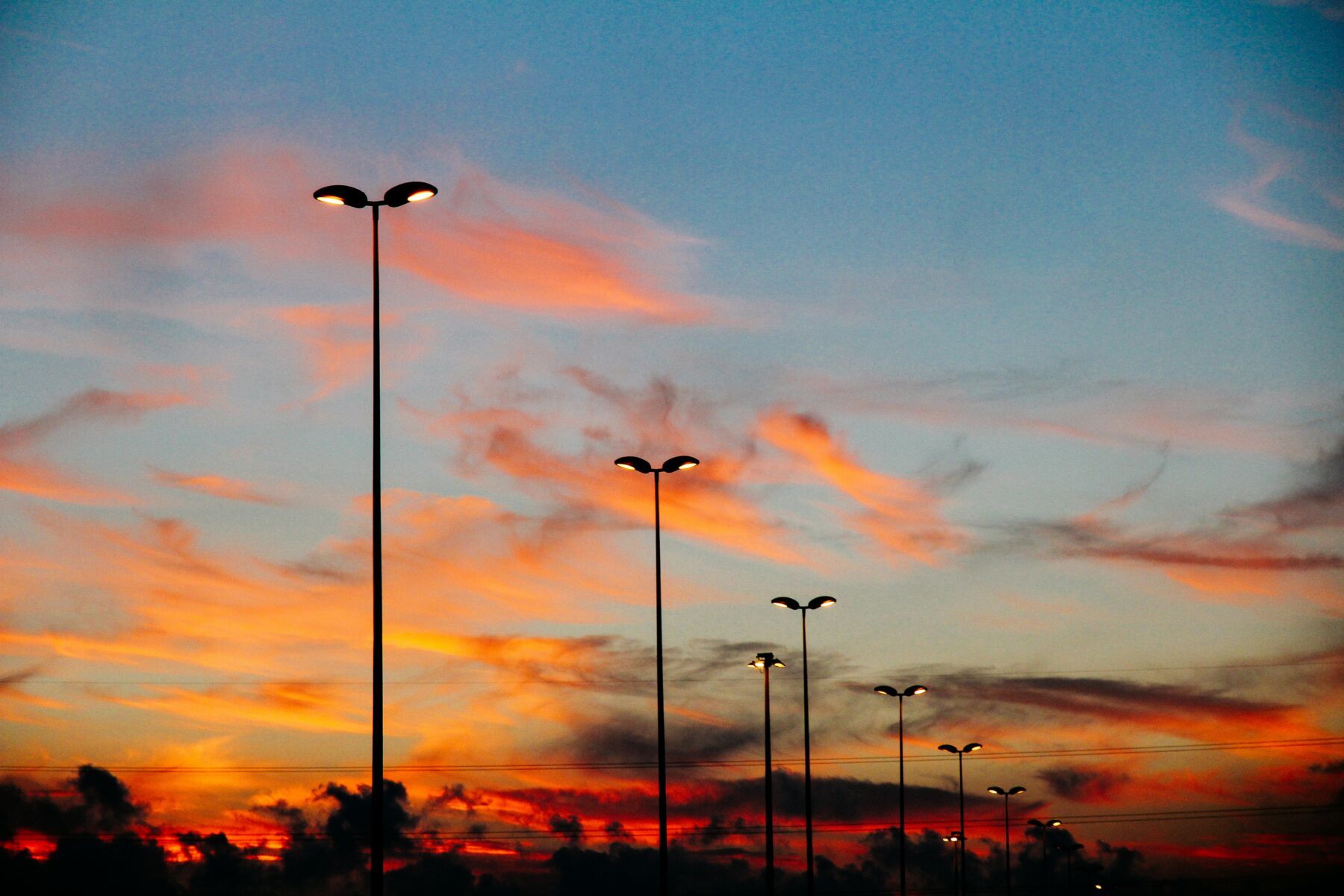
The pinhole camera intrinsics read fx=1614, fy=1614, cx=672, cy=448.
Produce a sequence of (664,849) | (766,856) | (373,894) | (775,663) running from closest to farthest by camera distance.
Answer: (373,894), (664,849), (766,856), (775,663)

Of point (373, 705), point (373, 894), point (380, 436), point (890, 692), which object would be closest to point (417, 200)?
point (380, 436)

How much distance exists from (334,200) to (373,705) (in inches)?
337

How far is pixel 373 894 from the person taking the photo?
965 inches

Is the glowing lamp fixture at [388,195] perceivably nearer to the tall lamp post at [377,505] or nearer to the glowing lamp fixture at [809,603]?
the tall lamp post at [377,505]

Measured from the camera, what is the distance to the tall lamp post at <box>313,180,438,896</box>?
2473 cm

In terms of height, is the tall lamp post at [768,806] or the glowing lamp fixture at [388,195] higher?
the glowing lamp fixture at [388,195]

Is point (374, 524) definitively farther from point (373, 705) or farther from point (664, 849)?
point (664, 849)

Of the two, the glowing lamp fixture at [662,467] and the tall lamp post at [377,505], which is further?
the glowing lamp fixture at [662,467]

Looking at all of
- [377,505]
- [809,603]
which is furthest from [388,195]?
Result: [809,603]

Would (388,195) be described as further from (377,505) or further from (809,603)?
(809,603)

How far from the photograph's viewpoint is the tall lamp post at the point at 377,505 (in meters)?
24.7

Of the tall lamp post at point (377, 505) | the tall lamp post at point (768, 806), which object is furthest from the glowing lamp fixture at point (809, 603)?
the tall lamp post at point (377, 505)

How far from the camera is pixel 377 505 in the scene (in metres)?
26.5

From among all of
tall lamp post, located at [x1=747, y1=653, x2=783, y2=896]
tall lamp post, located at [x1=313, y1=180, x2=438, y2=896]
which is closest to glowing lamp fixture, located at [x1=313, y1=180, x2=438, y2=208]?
tall lamp post, located at [x1=313, y1=180, x2=438, y2=896]
